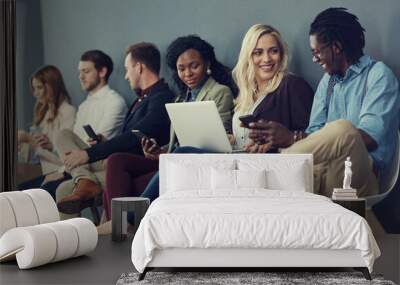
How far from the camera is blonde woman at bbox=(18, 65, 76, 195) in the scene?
27.1ft

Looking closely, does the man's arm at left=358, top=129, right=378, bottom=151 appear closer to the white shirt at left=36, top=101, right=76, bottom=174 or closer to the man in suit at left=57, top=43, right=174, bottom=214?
the man in suit at left=57, top=43, right=174, bottom=214

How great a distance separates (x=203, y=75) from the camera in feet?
26.7

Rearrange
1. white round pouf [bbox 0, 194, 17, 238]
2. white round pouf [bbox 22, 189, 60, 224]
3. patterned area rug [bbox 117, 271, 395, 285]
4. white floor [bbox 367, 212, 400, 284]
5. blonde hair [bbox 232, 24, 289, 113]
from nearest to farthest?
patterned area rug [bbox 117, 271, 395, 285] < white floor [bbox 367, 212, 400, 284] < white round pouf [bbox 0, 194, 17, 238] < white round pouf [bbox 22, 189, 60, 224] < blonde hair [bbox 232, 24, 289, 113]

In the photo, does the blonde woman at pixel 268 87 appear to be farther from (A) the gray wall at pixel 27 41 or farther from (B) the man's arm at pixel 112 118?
(A) the gray wall at pixel 27 41

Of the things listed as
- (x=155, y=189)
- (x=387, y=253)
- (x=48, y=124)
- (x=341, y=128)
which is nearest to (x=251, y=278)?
(x=387, y=253)

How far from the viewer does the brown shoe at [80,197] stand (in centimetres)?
823

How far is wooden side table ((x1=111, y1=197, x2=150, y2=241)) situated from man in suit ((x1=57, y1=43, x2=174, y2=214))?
82cm

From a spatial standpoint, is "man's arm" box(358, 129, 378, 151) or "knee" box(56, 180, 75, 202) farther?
"knee" box(56, 180, 75, 202)

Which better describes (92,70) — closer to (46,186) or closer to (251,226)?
(46,186)

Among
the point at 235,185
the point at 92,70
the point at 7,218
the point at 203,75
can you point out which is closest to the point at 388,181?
the point at 235,185

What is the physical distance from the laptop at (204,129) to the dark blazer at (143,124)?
232 millimetres

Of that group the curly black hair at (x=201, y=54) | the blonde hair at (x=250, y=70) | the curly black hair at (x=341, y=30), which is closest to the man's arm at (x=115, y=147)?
the curly black hair at (x=201, y=54)

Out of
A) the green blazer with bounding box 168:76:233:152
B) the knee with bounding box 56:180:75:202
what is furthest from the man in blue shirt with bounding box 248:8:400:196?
the knee with bounding box 56:180:75:202

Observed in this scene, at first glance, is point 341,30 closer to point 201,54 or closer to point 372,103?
point 372,103
